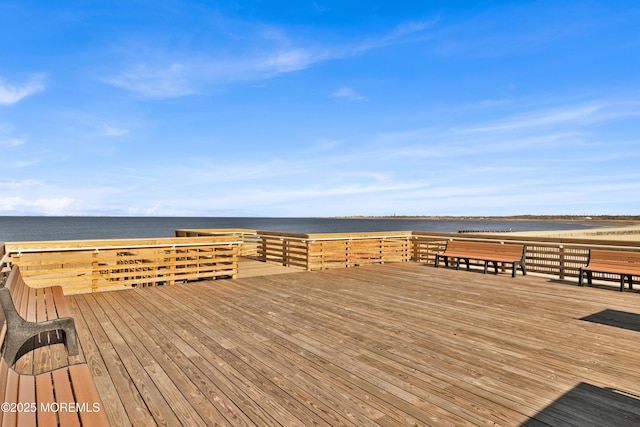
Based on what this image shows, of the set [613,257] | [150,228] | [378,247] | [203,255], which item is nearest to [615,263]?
[613,257]

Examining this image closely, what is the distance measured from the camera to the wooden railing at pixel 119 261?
20.8 feet

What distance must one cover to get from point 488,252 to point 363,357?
6781 millimetres

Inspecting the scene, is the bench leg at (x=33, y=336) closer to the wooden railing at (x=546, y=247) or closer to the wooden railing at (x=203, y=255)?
the wooden railing at (x=203, y=255)

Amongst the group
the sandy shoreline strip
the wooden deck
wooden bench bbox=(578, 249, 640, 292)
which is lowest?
the sandy shoreline strip

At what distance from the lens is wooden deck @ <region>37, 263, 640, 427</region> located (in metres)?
2.57

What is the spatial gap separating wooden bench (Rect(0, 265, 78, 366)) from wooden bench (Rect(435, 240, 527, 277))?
8.11 meters

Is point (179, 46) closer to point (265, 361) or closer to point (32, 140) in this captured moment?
point (265, 361)

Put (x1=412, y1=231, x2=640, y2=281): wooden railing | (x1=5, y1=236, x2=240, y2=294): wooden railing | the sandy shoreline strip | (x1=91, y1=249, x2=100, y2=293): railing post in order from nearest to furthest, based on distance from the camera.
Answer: (x1=5, y1=236, x2=240, y2=294): wooden railing, (x1=91, y1=249, x2=100, y2=293): railing post, (x1=412, y1=231, x2=640, y2=281): wooden railing, the sandy shoreline strip

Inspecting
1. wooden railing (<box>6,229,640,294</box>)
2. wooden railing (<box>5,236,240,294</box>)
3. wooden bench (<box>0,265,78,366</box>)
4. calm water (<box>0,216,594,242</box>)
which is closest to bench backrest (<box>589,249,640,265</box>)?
wooden railing (<box>6,229,640,294</box>)

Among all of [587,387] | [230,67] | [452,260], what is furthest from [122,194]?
[587,387]

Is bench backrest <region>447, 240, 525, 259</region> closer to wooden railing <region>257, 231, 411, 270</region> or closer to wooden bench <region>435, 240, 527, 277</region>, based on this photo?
wooden bench <region>435, 240, 527, 277</region>

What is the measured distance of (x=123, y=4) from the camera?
42.1ft

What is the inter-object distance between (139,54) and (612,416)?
15.0 m

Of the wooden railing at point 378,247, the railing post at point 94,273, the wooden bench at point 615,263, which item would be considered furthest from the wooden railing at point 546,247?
the railing post at point 94,273
